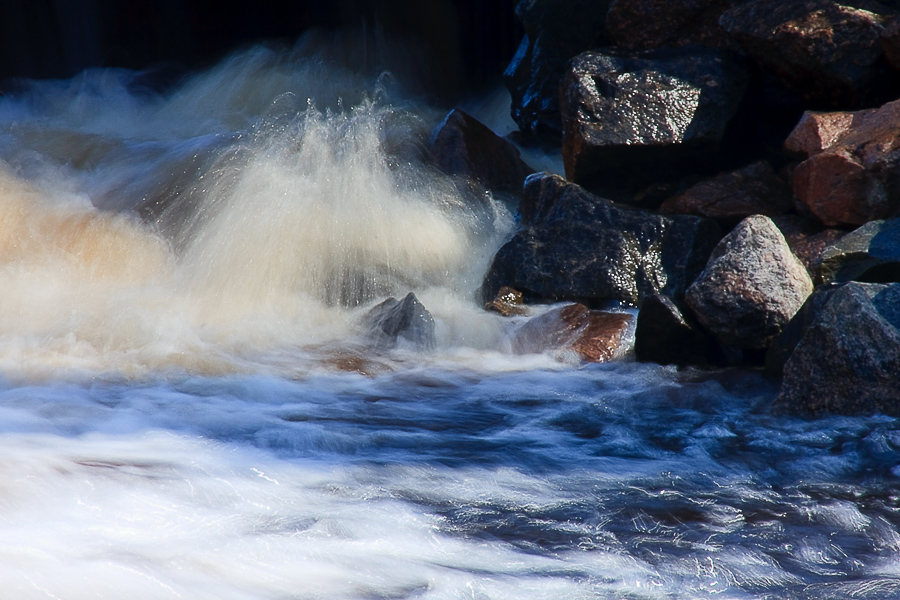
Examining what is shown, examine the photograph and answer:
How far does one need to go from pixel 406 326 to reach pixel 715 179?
2649 millimetres

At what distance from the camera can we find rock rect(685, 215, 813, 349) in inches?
157

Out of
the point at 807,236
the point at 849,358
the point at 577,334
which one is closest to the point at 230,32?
the point at 577,334

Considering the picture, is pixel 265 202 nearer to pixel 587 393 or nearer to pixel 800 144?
pixel 587 393

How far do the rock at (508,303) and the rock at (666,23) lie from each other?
8.63 ft

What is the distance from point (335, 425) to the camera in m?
3.18

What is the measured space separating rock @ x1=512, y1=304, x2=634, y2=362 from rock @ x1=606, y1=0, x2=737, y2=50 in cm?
284

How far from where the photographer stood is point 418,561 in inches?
75.0

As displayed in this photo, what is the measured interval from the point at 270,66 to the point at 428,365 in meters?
7.07

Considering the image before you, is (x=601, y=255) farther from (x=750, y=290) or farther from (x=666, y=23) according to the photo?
(x=666, y=23)

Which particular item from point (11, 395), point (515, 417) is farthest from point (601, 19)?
point (11, 395)

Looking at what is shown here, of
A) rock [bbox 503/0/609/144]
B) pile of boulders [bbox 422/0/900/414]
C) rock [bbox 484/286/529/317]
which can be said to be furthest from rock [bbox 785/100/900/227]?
rock [bbox 503/0/609/144]

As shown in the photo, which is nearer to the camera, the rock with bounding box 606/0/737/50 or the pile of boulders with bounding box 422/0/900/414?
the pile of boulders with bounding box 422/0/900/414

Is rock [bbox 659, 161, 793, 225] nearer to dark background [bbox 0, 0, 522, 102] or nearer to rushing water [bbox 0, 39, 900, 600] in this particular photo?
rushing water [bbox 0, 39, 900, 600]

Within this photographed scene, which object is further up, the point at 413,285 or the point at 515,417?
the point at 413,285
